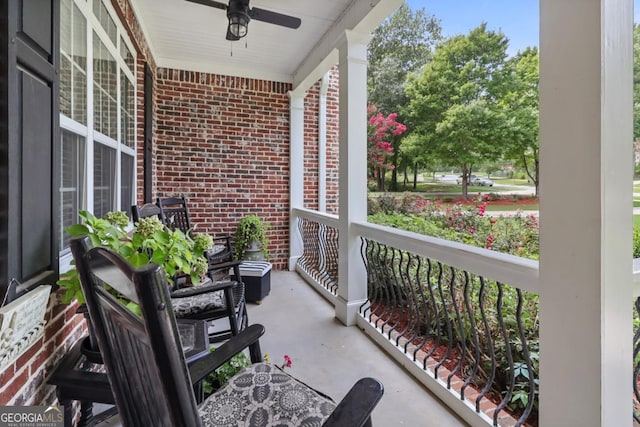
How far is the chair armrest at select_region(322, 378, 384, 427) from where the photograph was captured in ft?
2.69

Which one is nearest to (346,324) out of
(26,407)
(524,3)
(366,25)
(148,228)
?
(148,228)

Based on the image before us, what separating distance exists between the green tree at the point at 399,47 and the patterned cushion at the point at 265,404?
821cm

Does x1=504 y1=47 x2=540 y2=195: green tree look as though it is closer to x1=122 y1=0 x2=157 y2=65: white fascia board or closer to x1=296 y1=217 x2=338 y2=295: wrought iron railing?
x1=296 y1=217 x2=338 y2=295: wrought iron railing

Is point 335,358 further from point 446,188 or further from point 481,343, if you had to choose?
point 446,188

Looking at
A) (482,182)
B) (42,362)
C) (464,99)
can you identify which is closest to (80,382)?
(42,362)

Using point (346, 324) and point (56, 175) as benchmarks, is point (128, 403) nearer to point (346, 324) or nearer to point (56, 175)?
point (56, 175)

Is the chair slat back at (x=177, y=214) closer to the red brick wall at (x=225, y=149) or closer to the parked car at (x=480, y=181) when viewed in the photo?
the red brick wall at (x=225, y=149)

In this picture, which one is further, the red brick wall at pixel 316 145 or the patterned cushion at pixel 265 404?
the red brick wall at pixel 316 145

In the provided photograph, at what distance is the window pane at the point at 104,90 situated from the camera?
7.24 ft

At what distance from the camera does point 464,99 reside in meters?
7.16

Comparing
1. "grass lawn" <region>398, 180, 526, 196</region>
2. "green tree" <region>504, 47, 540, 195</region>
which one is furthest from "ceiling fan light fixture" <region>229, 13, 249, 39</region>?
"grass lawn" <region>398, 180, 526, 196</region>

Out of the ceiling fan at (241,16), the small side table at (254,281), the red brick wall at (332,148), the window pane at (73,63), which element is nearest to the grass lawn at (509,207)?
the red brick wall at (332,148)

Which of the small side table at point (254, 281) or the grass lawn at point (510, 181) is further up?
the grass lawn at point (510, 181)

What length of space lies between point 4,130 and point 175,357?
98 cm
